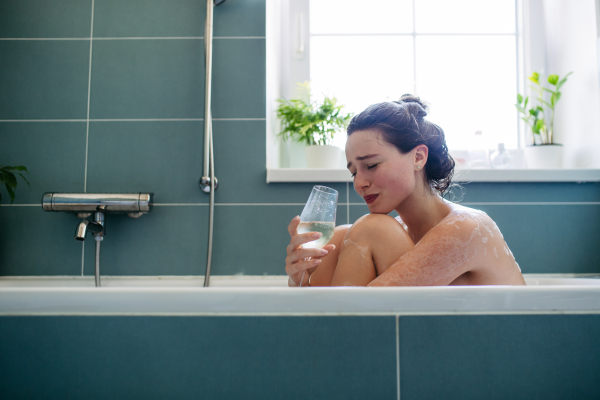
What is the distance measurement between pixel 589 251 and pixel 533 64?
2.71 feet

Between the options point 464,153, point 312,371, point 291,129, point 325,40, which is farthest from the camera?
point 325,40

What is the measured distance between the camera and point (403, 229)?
2.87 feet

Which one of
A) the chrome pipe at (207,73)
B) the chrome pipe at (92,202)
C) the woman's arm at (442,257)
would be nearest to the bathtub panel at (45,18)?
the chrome pipe at (207,73)

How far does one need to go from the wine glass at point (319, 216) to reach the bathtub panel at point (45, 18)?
4.01 ft

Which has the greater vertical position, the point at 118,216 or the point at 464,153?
the point at 464,153

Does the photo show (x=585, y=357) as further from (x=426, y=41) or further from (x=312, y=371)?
(x=426, y=41)

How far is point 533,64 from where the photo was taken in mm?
1659

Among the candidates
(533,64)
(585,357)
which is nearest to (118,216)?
(585,357)

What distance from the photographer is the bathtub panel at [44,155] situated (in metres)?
1.40

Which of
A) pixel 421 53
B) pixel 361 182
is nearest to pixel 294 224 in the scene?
pixel 361 182

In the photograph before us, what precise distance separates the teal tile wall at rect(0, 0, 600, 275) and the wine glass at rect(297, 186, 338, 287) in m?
0.62

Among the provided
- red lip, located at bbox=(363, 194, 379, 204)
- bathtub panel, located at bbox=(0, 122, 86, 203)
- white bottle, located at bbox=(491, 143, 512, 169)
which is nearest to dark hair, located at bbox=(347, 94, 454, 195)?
red lip, located at bbox=(363, 194, 379, 204)

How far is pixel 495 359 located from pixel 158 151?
4.04 feet

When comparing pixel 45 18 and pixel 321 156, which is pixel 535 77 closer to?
pixel 321 156
